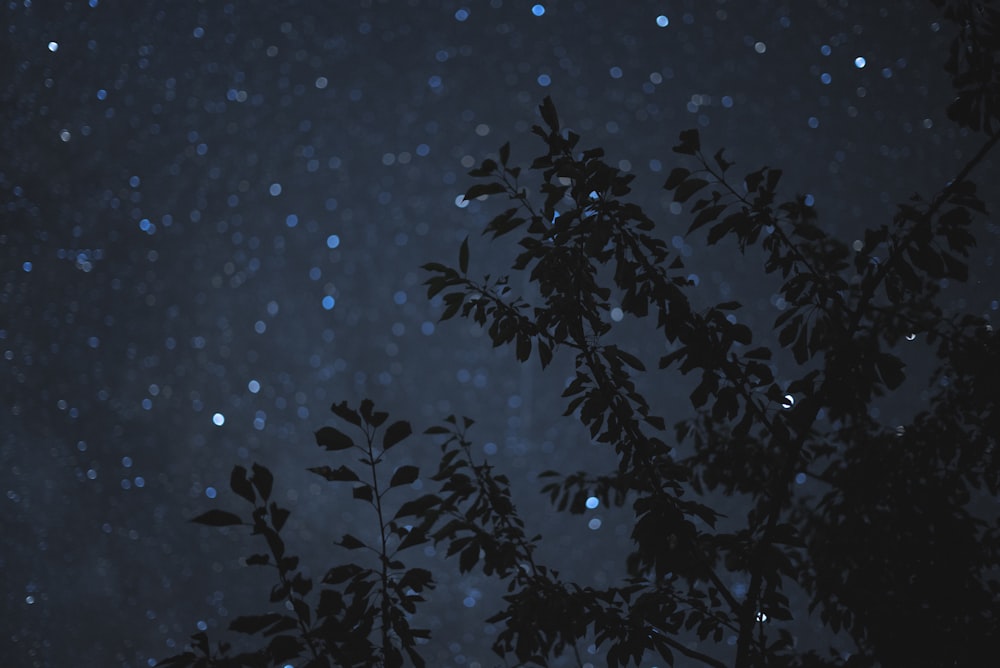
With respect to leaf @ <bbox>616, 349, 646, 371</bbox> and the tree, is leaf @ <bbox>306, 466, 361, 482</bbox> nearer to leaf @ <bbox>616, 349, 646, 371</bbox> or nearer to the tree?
the tree

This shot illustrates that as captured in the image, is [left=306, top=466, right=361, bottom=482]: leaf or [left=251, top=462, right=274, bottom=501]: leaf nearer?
[left=251, top=462, right=274, bottom=501]: leaf

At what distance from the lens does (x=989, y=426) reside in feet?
5.67

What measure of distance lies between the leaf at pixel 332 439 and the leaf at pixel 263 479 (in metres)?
0.15

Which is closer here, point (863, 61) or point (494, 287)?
point (494, 287)

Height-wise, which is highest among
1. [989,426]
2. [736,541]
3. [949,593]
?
[989,426]

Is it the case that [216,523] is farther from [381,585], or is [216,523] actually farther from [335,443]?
[381,585]

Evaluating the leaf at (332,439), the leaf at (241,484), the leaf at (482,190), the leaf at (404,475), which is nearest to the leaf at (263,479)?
the leaf at (241,484)

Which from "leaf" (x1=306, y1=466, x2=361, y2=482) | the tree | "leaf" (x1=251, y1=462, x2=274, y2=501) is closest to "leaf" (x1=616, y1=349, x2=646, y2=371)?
the tree

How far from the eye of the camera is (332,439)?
3.76 ft

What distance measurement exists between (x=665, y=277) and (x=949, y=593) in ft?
4.25

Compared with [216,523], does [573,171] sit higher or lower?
higher

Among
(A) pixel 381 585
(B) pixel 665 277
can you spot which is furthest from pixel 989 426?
(A) pixel 381 585

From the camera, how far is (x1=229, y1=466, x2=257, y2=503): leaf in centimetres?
93

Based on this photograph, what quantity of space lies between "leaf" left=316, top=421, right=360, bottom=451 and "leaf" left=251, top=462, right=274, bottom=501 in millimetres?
147
